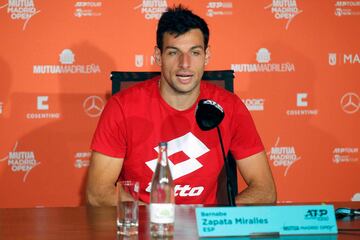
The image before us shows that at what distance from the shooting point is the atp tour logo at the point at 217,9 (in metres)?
3.80

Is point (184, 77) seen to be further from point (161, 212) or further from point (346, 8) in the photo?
point (346, 8)

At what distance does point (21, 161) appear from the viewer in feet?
12.1

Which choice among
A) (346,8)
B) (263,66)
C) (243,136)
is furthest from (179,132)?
(346,8)

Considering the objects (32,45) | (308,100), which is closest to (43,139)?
(32,45)

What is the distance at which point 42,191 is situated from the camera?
3730mm

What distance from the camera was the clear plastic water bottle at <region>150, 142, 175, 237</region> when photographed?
1.49m

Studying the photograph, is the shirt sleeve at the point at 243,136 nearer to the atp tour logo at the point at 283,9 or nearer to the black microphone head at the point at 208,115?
the black microphone head at the point at 208,115

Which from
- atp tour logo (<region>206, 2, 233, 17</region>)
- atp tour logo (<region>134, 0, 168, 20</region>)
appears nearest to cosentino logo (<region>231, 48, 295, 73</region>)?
atp tour logo (<region>206, 2, 233, 17</region>)

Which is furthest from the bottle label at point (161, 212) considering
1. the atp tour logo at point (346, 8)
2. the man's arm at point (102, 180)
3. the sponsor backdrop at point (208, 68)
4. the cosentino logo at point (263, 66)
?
the atp tour logo at point (346, 8)

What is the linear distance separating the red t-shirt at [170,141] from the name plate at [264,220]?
40.2 inches

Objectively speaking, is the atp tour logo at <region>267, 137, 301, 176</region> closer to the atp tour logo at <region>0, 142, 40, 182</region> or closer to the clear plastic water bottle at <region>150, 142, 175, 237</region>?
the atp tour logo at <region>0, 142, 40, 182</region>

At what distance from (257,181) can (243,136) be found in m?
0.22

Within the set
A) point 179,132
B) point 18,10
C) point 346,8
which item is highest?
point 18,10

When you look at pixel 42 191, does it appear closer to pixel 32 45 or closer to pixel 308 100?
pixel 32 45
